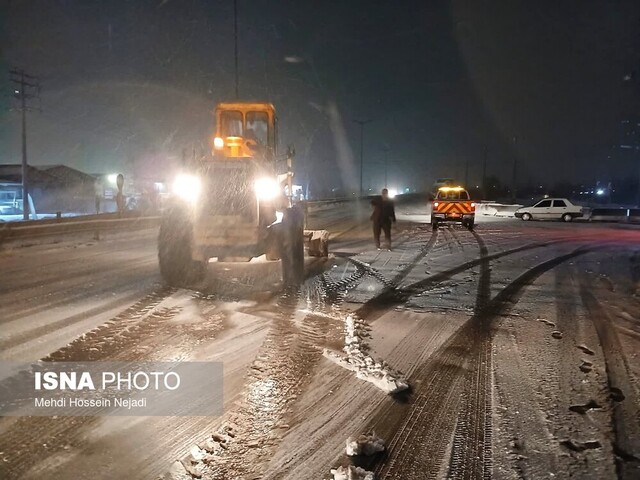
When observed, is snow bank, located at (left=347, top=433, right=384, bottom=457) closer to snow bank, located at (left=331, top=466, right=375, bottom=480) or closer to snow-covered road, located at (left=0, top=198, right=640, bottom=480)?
snow-covered road, located at (left=0, top=198, right=640, bottom=480)

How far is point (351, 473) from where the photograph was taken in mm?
4293

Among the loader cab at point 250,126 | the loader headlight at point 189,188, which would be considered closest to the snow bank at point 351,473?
the loader headlight at point 189,188

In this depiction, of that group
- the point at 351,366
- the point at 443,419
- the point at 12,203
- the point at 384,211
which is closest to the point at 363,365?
the point at 351,366

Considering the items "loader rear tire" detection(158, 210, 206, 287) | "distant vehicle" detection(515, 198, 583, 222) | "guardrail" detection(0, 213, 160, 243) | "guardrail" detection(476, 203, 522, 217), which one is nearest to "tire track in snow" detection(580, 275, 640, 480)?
"loader rear tire" detection(158, 210, 206, 287)

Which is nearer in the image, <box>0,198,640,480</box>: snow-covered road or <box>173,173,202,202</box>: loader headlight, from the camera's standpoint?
<box>0,198,640,480</box>: snow-covered road

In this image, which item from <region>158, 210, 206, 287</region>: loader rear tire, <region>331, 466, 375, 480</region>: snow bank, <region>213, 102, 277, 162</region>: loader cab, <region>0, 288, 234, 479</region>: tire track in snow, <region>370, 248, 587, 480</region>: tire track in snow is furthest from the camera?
<region>213, 102, 277, 162</region>: loader cab

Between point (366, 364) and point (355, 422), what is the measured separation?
64.4 inches

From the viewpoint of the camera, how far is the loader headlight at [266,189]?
12.2 metres

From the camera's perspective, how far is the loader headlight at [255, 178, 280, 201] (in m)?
12.2

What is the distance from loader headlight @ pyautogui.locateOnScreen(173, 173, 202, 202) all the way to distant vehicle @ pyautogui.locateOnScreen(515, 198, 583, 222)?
1450 inches

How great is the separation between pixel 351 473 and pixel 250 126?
11.1 metres

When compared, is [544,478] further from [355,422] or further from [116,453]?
[116,453]

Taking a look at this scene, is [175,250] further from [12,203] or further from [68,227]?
[12,203]

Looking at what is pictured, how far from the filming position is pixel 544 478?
14.2 feet
